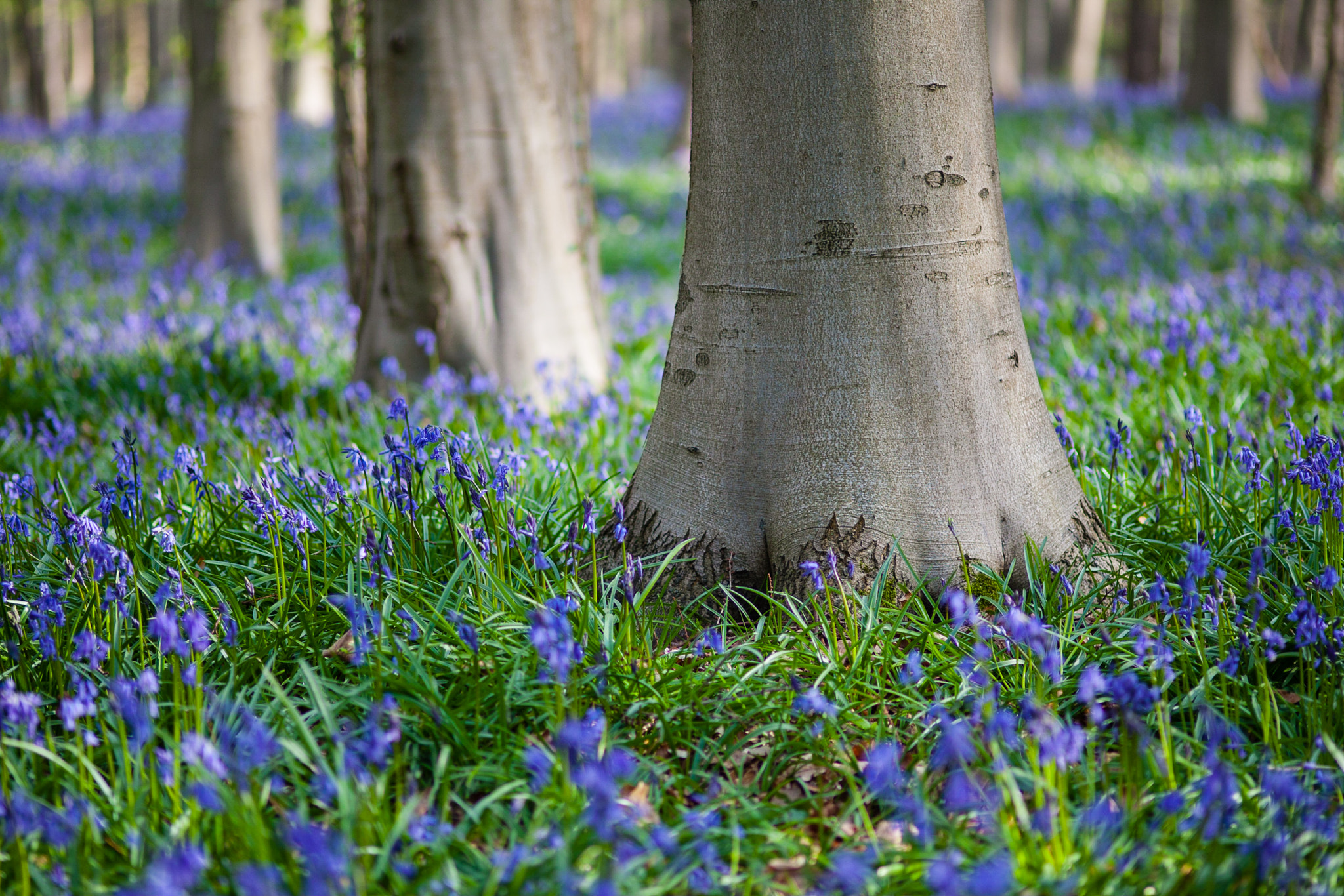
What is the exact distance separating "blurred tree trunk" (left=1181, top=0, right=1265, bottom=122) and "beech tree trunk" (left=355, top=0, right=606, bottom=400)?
37.3 ft

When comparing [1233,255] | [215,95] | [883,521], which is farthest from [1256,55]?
[883,521]

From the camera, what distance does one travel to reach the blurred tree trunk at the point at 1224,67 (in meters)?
12.6

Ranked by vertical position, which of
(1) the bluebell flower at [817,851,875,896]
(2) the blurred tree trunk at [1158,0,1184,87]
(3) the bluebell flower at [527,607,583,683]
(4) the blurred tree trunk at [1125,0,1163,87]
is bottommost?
(1) the bluebell flower at [817,851,875,896]

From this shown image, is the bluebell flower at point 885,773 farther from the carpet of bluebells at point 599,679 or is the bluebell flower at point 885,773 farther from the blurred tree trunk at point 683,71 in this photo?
the blurred tree trunk at point 683,71

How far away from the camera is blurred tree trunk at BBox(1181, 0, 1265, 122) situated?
12625 mm

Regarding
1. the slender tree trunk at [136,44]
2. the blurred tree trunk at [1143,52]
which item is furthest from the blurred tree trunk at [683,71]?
the slender tree trunk at [136,44]

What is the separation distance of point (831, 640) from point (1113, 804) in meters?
0.66

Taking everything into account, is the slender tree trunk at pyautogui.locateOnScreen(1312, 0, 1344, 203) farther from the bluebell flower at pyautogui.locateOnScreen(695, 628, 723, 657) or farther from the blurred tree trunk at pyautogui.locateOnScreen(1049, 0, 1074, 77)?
the blurred tree trunk at pyautogui.locateOnScreen(1049, 0, 1074, 77)

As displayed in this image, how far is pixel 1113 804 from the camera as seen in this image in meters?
1.86

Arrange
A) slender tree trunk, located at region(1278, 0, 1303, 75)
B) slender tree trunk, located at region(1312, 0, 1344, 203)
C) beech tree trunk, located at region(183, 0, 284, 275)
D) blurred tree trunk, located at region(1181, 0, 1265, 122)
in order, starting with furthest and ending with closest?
slender tree trunk, located at region(1278, 0, 1303, 75) → blurred tree trunk, located at region(1181, 0, 1265, 122) → beech tree trunk, located at region(183, 0, 284, 275) → slender tree trunk, located at region(1312, 0, 1344, 203)

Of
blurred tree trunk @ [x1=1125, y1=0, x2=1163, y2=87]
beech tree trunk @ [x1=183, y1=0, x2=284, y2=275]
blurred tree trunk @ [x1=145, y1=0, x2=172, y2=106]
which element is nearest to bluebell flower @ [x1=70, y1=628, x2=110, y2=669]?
beech tree trunk @ [x1=183, y1=0, x2=284, y2=275]

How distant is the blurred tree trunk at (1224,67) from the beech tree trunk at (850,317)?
1270 centimetres

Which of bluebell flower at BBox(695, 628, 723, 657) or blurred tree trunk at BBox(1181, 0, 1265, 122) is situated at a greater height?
blurred tree trunk at BBox(1181, 0, 1265, 122)

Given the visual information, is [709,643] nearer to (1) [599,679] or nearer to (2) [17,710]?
(1) [599,679]
